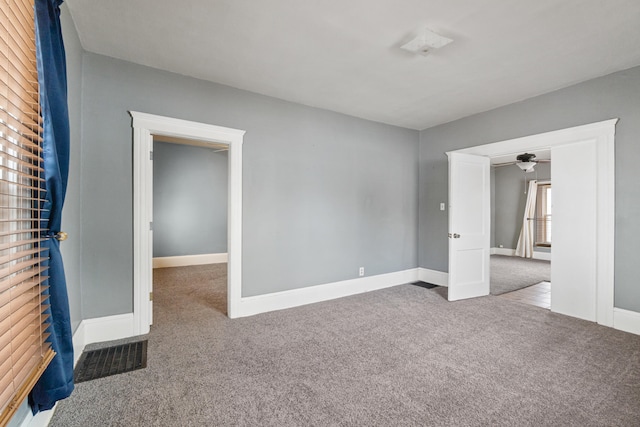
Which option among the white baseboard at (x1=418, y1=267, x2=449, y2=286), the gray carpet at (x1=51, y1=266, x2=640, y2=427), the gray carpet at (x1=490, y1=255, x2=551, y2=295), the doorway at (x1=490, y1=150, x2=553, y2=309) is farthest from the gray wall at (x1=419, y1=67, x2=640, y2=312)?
the doorway at (x1=490, y1=150, x2=553, y2=309)

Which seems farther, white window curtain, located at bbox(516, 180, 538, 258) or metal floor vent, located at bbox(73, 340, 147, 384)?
white window curtain, located at bbox(516, 180, 538, 258)

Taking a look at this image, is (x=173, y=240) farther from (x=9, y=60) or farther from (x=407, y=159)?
(x=9, y=60)

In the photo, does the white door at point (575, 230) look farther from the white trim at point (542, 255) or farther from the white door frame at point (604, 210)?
the white trim at point (542, 255)

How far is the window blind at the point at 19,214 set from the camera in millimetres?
1119

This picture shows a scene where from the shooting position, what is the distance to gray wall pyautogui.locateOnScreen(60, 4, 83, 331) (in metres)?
2.22

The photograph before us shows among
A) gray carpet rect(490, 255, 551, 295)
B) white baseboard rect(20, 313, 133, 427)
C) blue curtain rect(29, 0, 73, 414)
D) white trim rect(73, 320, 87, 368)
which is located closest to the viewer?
blue curtain rect(29, 0, 73, 414)

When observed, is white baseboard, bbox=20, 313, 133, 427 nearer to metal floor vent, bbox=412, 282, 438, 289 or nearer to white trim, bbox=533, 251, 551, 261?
metal floor vent, bbox=412, 282, 438, 289

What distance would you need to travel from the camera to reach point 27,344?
4.24ft

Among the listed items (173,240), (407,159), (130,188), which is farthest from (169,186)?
(407,159)

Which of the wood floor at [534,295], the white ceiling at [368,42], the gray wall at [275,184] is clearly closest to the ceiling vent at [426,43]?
the white ceiling at [368,42]

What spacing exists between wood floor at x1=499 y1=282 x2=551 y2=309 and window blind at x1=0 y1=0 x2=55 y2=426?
497 centimetres

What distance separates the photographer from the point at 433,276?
5.00 metres

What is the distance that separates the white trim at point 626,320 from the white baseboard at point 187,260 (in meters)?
6.62

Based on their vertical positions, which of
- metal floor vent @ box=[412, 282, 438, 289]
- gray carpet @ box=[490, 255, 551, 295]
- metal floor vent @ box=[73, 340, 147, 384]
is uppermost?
metal floor vent @ box=[412, 282, 438, 289]
